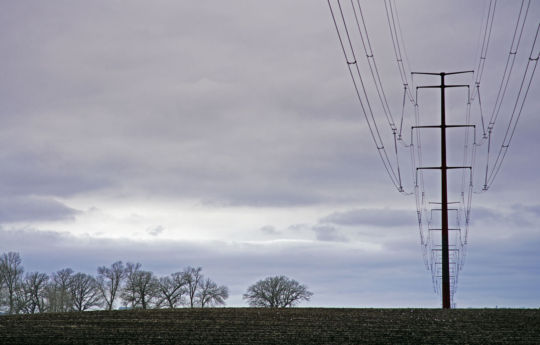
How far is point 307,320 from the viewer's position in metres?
45.6

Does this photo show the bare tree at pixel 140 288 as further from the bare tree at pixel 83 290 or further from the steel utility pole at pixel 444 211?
the steel utility pole at pixel 444 211

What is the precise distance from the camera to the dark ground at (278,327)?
3888 centimetres

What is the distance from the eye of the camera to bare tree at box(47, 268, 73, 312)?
102 m

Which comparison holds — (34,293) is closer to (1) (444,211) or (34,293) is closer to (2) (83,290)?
(2) (83,290)

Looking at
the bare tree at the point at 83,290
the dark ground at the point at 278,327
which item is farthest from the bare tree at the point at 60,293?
the dark ground at the point at 278,327

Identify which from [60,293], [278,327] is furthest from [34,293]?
[278,327]

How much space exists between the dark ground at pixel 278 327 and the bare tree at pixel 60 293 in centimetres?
5340

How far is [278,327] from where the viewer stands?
4294cm

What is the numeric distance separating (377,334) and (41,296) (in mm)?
77186

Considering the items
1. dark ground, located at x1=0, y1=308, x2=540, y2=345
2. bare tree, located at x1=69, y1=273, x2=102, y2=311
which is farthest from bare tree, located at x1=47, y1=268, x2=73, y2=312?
dark ground, located at x1=0, y1=308, x2=540, y2=345

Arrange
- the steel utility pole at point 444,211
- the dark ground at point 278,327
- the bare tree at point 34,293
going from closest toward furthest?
the dark ground at point 278,327 → the steel utility pole at point 444,211 → the bare tree at point 34,293

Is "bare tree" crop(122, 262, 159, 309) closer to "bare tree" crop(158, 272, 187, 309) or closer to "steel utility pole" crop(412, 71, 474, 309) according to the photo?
"bare tree" crop(158, 272, 187, 309)

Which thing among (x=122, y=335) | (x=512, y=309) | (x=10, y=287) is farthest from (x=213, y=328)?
(x=10, y=287)

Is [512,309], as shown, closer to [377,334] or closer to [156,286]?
[377,334]
